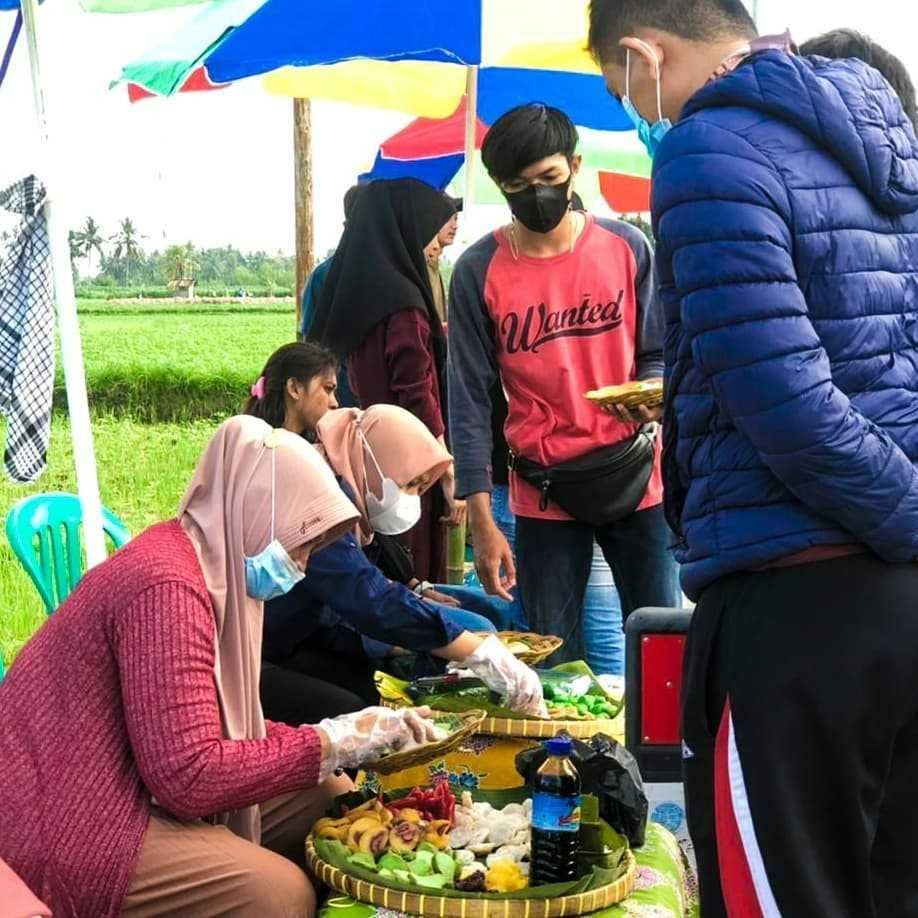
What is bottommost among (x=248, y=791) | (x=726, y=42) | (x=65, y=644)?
(x=248, y=791)

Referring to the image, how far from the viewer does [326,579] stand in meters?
3.39

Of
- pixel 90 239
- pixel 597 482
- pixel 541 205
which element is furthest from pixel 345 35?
pixel 90 239

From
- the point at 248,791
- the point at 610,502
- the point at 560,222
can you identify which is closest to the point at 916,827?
the point at 248,791

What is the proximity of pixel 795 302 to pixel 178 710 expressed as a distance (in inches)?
45.3

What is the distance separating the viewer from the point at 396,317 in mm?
4953

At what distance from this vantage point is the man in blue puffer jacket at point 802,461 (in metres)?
1.78

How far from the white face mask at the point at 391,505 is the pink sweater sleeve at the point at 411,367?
124 centimetres

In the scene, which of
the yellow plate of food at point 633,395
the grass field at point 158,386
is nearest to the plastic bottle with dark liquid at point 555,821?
the yellow plate of food at point 633,395

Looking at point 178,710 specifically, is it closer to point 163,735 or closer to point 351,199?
point 163,735

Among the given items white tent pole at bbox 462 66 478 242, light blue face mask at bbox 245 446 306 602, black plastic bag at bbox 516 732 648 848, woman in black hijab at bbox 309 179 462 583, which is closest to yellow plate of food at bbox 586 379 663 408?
black plastic bag at bbox 516 732 648 848

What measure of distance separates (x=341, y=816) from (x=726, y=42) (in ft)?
5.06

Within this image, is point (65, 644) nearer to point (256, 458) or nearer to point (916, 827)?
point (256, 458)

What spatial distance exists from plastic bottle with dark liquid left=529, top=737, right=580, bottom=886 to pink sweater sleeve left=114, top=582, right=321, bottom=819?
1.52ft

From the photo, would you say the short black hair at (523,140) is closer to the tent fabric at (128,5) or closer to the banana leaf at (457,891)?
the tent fabric at (128,5)
